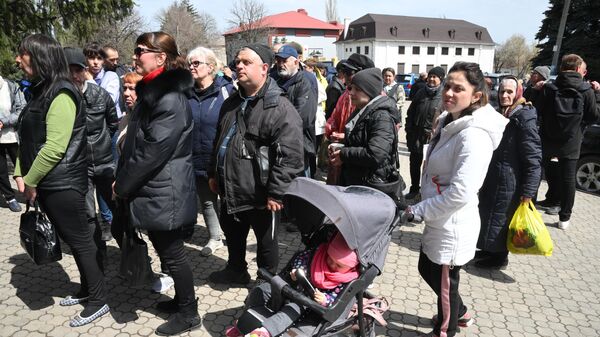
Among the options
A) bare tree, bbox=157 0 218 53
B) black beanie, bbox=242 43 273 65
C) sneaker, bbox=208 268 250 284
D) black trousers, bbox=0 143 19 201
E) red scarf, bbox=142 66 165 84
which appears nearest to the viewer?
red scarf, bbox=142 66 165 84

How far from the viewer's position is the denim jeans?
4.43 m

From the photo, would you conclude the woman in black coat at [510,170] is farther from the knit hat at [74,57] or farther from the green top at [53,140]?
the knit hat at [74,57]

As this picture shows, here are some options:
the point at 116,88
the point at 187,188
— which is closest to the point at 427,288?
the point at 187,188

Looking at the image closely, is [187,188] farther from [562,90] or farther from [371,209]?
[562,90]

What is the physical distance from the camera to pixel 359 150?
347 cm

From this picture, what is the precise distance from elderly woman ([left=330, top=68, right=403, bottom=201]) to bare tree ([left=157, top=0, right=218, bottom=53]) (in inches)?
1739

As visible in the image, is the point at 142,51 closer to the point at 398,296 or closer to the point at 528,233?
the point at 398,296

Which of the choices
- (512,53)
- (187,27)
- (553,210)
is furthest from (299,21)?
(553,210)

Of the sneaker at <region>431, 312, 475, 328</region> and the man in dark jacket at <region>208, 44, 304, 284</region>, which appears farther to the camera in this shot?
the sneaker at <region>431, 312, 475, 328</region>

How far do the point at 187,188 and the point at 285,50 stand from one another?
2877mm

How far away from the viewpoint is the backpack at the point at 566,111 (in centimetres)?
560

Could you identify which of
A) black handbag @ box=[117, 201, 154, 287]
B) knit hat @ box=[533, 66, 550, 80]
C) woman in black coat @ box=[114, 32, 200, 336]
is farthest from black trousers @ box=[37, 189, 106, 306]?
knit hat @ box=[533, 66, 550, 80]

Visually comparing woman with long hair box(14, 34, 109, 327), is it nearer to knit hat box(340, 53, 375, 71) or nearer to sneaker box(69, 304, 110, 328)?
sneaker box(69, 304, 110, 328)

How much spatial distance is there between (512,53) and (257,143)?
77.4 meters
